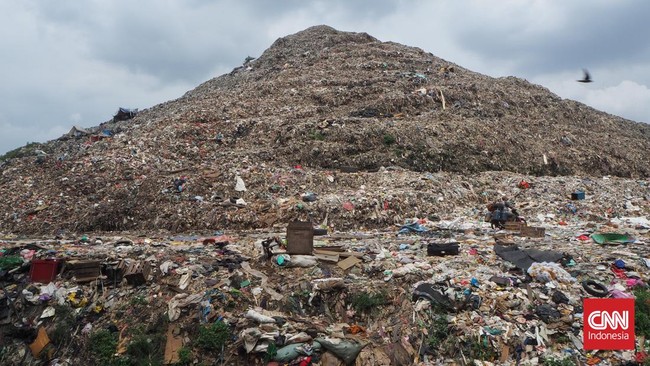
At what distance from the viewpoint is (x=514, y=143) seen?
15.8m

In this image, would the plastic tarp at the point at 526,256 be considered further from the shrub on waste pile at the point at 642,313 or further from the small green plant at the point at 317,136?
the small green plant at the point at 317,136

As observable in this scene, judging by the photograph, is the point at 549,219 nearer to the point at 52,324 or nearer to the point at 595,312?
the point at 595,312

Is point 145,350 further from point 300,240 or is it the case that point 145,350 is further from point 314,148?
point 314,148

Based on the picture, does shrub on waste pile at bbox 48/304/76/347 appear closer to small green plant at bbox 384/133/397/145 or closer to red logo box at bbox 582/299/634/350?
red logo box at bbox 582/299/634/350

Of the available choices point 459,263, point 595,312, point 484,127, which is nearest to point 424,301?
point 459,263

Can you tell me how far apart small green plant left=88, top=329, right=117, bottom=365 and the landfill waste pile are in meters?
0.02

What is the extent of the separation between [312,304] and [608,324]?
11.1 feet

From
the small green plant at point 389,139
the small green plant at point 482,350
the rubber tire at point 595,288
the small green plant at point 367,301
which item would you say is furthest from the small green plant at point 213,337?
the small green plant at point 389,139

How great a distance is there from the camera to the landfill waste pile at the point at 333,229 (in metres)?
4.81

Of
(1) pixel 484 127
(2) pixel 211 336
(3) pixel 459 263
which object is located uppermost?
(1) pixel 484 127

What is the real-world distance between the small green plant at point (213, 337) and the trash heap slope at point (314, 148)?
5003 millimetres

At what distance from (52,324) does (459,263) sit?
538 cm

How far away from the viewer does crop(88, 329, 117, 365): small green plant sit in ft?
15.6

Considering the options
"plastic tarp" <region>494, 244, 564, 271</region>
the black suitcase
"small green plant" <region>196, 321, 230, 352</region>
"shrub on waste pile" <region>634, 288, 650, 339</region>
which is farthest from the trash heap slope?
"shrub on waste pile" <region>634, 288, 650, 339</region>
